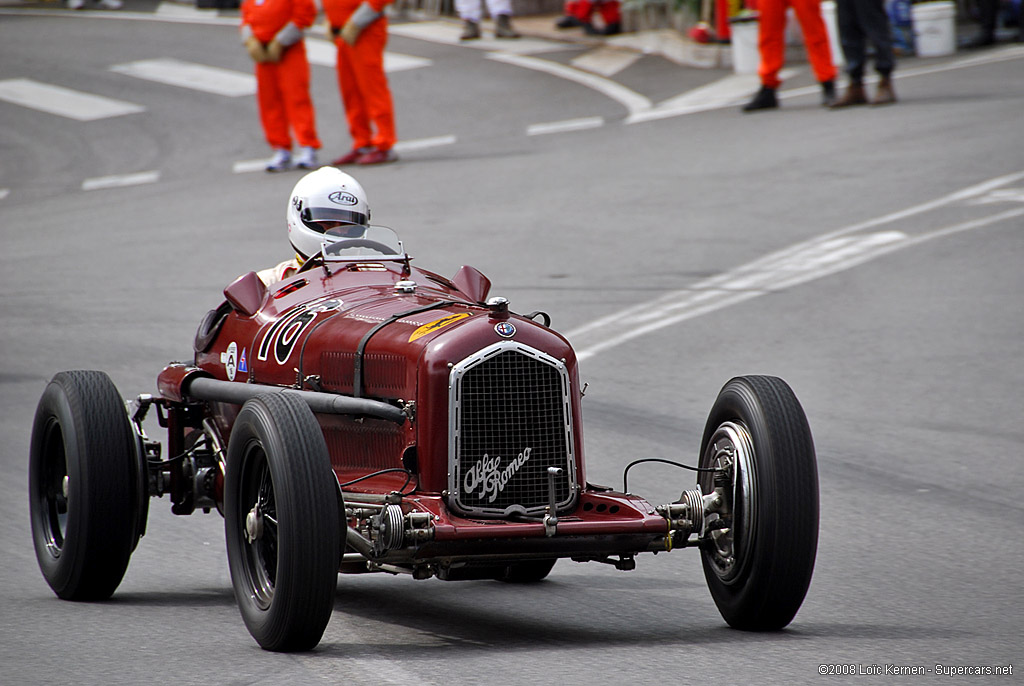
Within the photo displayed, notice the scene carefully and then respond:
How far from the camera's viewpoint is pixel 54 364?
10.4 metres

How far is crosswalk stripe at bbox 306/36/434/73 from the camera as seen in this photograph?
70.9 ft

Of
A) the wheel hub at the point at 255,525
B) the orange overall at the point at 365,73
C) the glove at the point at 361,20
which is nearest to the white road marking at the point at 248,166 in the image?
the orange overall at the point at 365,73

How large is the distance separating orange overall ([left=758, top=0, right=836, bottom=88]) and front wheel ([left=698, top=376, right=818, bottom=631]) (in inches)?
447

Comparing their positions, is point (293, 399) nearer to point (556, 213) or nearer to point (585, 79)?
point (556, 213)

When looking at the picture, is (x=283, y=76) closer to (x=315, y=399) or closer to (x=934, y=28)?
(x=934, y=28)

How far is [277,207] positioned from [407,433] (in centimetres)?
997

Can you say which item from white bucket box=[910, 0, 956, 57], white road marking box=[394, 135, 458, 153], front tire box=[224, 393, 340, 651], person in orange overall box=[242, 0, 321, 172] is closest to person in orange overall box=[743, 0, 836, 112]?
white bucket box=[910, 0, 956, 57]

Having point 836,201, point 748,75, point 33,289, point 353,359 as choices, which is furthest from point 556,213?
point 353,359

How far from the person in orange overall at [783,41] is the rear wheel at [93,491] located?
11.4 metres

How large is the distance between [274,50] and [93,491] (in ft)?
35.3

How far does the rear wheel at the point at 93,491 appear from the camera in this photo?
6016 millimetres

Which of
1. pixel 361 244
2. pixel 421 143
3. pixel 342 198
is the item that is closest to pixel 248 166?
pixel 421 143

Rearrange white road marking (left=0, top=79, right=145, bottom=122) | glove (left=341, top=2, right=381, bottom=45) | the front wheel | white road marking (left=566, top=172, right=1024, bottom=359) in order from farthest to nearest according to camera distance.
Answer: white road marking (left=0, top=79, right=145, bottom=122) < glove (left=341, top=2, right=381, bottom=45) < white road marking (left=566, top=172, right=1024, bottom=359) < the front wheel

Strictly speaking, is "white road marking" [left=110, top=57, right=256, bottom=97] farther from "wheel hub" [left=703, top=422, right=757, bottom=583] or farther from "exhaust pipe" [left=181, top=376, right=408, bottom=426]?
"wheel hub" [left=703, top=422, right=757, bottom=583]
